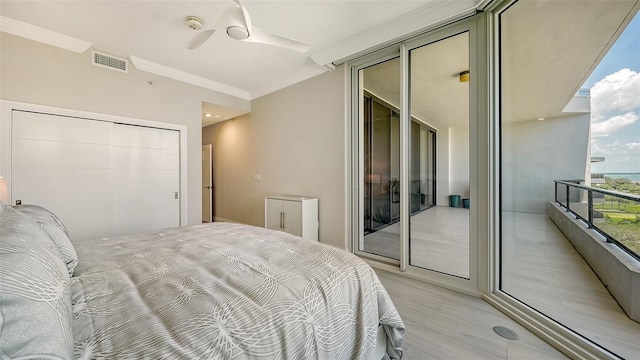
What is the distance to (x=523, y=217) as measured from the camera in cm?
213

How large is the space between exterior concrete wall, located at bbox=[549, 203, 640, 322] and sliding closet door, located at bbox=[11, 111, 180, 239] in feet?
14.9

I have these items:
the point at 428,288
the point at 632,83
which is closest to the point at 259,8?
the point at 632,83

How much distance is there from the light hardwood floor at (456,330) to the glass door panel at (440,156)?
41 cm

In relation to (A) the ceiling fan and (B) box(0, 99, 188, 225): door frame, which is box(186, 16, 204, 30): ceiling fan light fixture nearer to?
(A) the ceiling fan

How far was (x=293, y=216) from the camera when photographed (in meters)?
3.46

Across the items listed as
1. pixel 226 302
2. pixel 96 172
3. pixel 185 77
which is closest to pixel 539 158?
pixel 226 302

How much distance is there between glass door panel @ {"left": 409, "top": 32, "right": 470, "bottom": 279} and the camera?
2482 millimetres

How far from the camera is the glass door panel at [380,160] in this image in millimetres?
2998

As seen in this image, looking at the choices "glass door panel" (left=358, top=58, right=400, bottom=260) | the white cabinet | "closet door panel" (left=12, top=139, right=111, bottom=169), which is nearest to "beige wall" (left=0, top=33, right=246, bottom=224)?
"closet door panel" (left=12, top=139, right=111, bottom=169)

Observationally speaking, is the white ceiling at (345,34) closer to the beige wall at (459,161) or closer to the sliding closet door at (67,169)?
the beige wall at (459,161)

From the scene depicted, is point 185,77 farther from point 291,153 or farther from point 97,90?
point 291,153

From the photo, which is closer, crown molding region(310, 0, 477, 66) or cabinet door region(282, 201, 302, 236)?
crown molding region(310, 0, 477, 66)

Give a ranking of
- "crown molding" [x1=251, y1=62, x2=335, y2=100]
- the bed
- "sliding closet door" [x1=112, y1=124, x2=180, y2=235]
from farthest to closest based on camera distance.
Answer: "crown molding" [x1=251, y1=62, x2=335, y2=100] < "sliding closet door" [x1=112, y1=124, x2=180, y2=235] < the bed

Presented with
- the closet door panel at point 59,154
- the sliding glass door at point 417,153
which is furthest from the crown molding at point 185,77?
the sliding glass door at point 417,153
